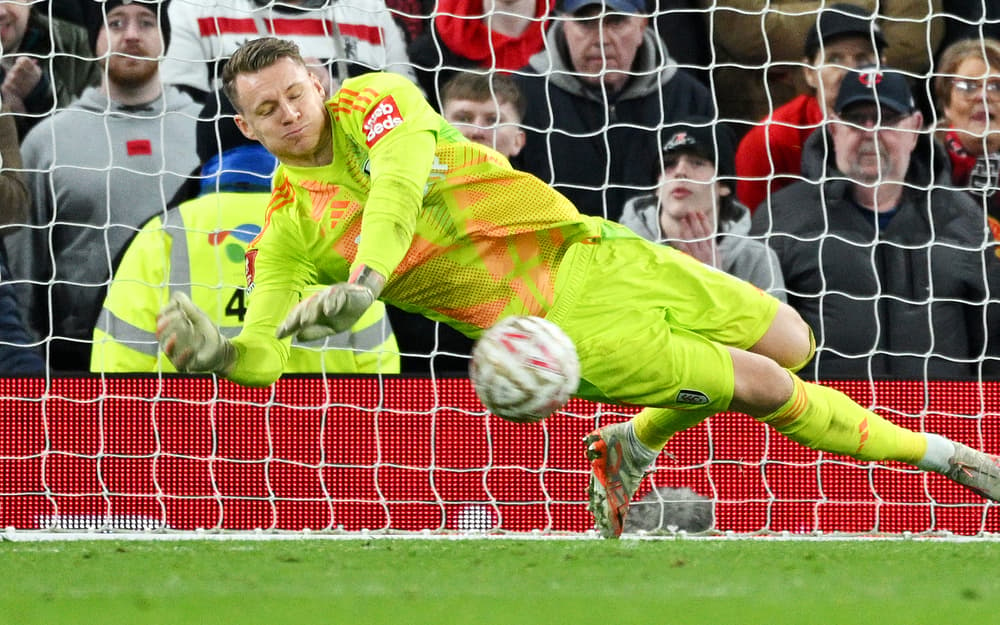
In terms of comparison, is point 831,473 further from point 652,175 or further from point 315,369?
point 315,369

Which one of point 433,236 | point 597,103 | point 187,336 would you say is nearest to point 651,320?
point 433,236

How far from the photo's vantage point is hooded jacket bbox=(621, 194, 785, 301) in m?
6.61

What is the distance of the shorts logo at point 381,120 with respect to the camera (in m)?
4.12

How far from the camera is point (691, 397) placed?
441 cm

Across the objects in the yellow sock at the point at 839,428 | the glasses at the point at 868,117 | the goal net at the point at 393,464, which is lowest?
the goal net at the point at 393,464

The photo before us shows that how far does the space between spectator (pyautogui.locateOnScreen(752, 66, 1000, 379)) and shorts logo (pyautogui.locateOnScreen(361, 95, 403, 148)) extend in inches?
111

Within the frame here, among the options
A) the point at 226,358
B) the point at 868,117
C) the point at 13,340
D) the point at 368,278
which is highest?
the point at 868,117

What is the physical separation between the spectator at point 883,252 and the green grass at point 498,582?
71.0 inches

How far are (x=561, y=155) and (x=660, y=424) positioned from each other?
2.14 meters

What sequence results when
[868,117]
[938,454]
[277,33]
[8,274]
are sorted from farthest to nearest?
[868,117] → [277,33] → [8,274] → [938,454]

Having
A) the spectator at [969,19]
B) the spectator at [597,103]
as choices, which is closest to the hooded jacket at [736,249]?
the spectator at [597,103]

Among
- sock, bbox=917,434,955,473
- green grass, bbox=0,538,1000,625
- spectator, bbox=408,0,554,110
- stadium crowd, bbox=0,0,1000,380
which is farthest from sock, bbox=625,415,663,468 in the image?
spectator, bbox=408,0,554,110

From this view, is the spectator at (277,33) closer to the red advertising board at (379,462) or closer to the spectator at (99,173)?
the spectator at (99,173)

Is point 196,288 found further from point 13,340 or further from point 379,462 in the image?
point 379,462
